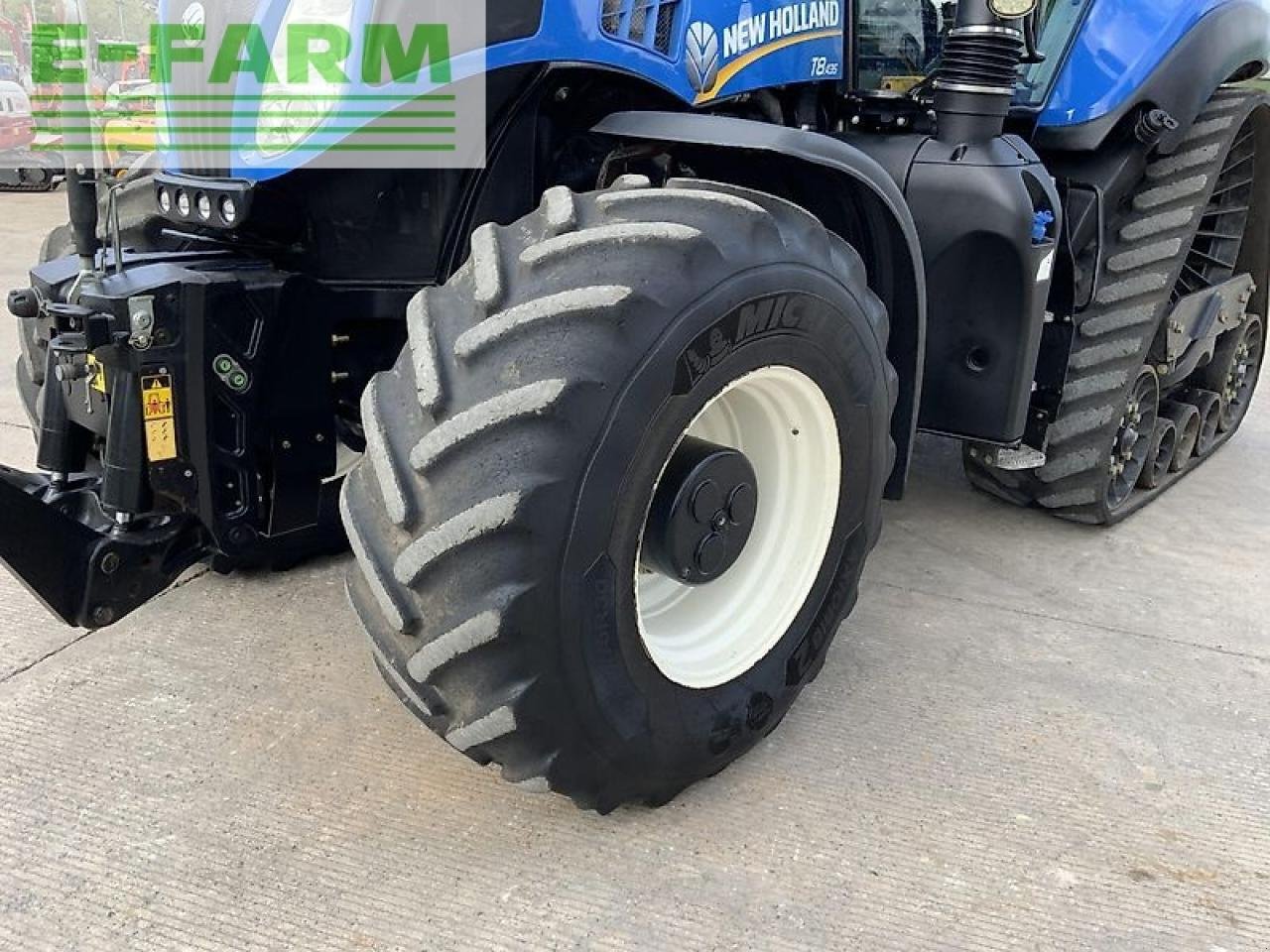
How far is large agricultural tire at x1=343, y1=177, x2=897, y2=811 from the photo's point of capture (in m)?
1.92

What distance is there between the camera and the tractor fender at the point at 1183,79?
367 centimetres

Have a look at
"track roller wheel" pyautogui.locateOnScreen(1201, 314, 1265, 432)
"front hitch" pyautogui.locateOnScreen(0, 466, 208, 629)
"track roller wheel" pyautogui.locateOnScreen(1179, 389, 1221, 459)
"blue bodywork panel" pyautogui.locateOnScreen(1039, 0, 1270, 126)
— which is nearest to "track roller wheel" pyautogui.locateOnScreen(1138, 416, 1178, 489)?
"track roller wheel" pyautogui.locateOnScreen(1179, 389, 1221, 459)

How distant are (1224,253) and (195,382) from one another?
413cm

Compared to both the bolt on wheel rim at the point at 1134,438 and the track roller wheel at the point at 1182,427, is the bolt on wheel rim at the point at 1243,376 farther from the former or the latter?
the bolt on wheel rim at the point at 1134,438

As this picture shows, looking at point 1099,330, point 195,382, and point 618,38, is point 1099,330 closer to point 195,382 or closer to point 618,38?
point 618,38

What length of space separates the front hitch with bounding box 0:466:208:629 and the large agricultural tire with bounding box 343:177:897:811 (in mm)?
696

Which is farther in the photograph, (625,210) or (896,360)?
(896,360)

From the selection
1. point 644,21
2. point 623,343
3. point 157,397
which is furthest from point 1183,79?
point 157,397

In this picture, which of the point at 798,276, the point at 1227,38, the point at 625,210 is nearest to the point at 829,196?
the point at 798,276

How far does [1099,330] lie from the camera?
3932 mm

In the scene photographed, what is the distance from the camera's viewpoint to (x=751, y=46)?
2.97 m

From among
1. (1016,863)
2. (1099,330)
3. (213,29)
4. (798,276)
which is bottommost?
(1016,863)

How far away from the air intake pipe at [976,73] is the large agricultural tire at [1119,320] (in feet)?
3.29

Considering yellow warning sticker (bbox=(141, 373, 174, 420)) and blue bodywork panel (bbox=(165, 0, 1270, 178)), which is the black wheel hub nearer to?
blue bodywork panel (bbox=(165, 0, 1270, 178))
